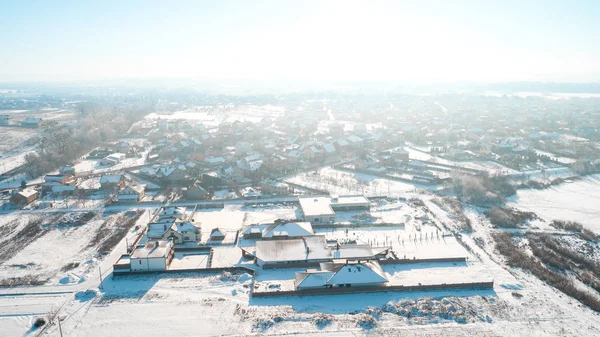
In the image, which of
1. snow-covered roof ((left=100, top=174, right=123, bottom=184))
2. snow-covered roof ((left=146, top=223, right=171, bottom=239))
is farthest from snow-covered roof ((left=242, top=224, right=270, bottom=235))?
snow-covered roof ((left=100, top=174, right=123, bottom=184))

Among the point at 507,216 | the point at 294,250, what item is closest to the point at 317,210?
the point at 294,250

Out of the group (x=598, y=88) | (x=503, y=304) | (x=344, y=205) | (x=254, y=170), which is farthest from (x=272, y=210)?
(x=598, y=88)

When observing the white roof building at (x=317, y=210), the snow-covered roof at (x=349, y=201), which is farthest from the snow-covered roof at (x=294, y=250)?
the snow-covered roof at (x=349, y=201)

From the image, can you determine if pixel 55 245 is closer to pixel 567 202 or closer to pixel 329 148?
pixel 329 148

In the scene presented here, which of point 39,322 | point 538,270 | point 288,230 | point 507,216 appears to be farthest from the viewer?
point 507,216

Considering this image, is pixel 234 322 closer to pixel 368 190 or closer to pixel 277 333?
pixel 277 333
